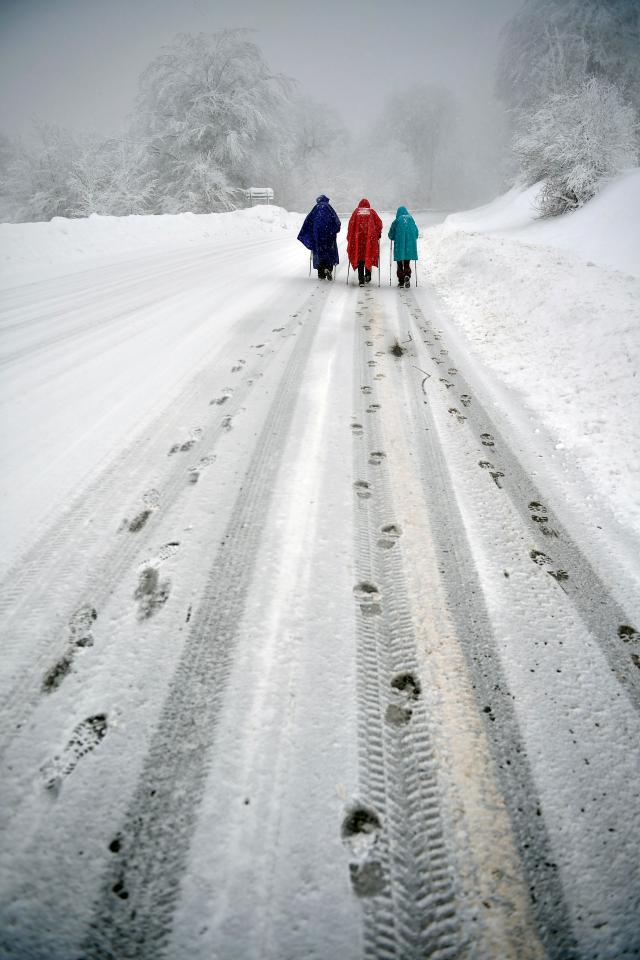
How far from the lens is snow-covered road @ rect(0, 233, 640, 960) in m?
0.90

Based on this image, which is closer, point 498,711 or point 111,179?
point 498,711

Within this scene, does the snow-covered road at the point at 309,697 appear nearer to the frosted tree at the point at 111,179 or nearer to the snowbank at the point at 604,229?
the snowbank at the point at 604,229

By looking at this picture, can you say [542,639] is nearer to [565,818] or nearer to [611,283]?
[565,818]

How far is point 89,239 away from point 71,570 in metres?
10.4

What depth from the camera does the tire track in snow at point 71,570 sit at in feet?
4.32

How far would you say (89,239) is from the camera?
372 inches

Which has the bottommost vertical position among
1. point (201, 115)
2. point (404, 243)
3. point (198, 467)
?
point (198, 467)

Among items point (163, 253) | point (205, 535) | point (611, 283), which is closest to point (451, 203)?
point (163, 253)

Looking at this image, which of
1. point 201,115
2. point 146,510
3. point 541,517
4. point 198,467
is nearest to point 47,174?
point 201,115

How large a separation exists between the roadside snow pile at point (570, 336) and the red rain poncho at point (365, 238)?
3.81 feet

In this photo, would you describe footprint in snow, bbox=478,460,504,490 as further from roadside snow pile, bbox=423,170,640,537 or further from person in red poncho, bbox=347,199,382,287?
person in red poncho, bbox=347,199,382,287

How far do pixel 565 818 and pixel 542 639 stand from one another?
53cm

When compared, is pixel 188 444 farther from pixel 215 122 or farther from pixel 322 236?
pixel 215 122

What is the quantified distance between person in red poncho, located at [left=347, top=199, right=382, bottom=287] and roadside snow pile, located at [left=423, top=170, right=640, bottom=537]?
1.17 meters
